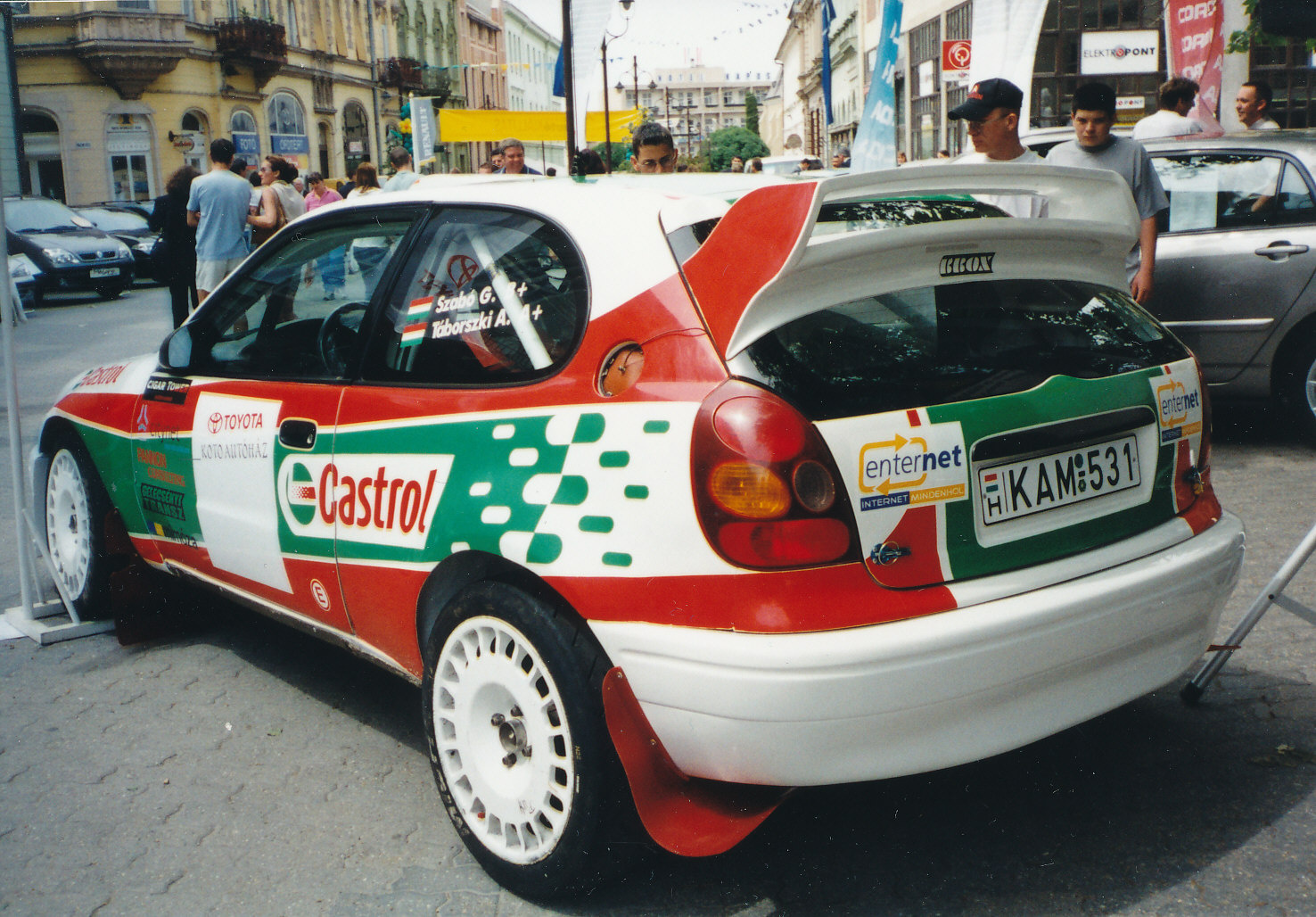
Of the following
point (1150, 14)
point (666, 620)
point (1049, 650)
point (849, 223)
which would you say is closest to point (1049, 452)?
point (1049, 650)

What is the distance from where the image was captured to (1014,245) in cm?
278

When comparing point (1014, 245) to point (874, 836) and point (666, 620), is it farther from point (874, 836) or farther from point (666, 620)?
point (874, 836)

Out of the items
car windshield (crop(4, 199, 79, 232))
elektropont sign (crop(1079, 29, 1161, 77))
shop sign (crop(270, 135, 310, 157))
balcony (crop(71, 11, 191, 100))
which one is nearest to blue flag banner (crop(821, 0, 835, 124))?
elektropont sign (crop(1079, 29, 1161, 77))

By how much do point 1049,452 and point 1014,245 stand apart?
480mm

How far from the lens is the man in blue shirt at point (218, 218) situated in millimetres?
10359

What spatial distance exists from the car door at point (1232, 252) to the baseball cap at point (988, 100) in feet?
5.15

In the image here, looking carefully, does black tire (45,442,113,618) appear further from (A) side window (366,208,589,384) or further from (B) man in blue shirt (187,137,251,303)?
(B) man in blue shirt (187,137,251,303)

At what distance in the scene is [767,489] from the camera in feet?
7.70

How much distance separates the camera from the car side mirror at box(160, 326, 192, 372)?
13.0ft

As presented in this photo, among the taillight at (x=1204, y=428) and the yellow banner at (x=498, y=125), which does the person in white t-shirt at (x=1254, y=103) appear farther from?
the yellow banner at (x=498, y=125)

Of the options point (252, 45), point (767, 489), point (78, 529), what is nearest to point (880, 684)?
point (767, 489)

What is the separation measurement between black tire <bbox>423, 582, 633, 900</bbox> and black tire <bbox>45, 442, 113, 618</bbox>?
2.13 meters

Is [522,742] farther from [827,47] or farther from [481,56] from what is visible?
[481,56]

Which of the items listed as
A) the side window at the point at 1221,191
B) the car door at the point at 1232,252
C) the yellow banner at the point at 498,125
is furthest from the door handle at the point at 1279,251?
the yellow banner at the point at 498,125
